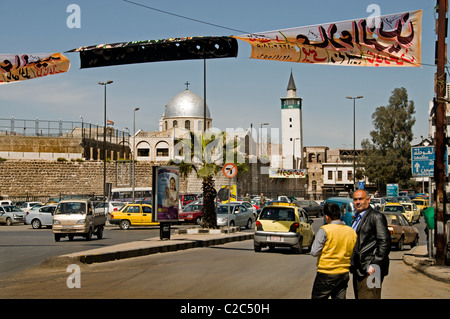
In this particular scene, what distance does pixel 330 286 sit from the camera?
6789mm

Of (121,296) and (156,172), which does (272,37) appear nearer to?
(121,296)

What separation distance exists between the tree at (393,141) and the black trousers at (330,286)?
71196 mm

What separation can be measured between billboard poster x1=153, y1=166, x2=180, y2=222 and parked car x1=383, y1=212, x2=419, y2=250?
769cm

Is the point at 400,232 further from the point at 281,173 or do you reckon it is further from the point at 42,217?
the point at 281,173

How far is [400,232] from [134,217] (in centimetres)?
1660

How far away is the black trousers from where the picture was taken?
6.77 metres

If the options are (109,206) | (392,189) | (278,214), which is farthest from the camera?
(392,189)

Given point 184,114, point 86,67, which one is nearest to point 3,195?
point 184,114

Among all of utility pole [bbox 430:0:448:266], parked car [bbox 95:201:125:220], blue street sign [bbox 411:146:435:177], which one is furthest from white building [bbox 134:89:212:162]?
utility pole [bbox 430:0:448:266]

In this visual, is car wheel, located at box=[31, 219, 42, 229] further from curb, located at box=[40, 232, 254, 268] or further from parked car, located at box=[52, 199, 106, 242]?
curb, located at box=[40, 232, 254, 268]

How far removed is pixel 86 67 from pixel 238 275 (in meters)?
6.27

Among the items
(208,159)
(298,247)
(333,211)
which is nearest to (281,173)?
(208,159)

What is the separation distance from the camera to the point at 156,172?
2047 centimetres

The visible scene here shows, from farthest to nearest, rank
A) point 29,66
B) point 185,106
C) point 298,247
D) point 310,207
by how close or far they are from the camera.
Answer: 1. point 185,106
2. point 310,207
3. point 298,247
4. point 29,66
